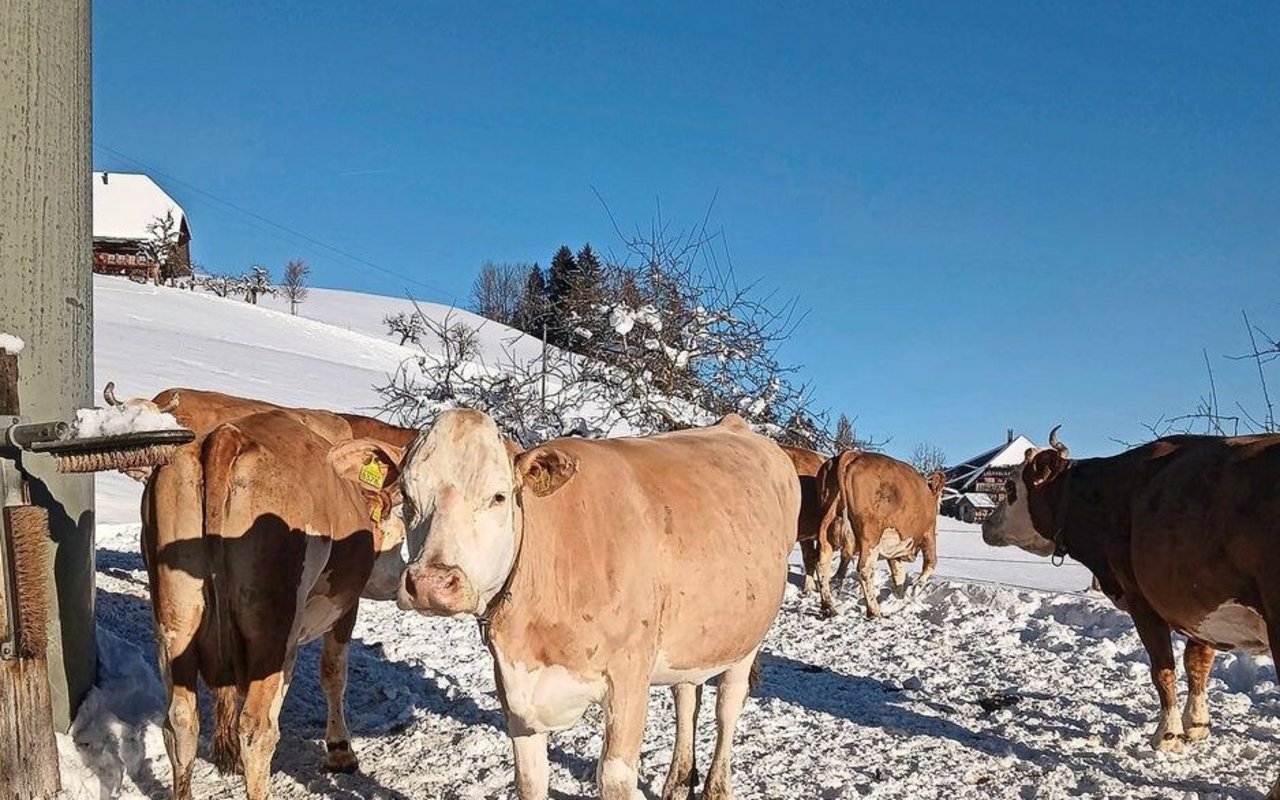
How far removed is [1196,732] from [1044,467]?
225 cm

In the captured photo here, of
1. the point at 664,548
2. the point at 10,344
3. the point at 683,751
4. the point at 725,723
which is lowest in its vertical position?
the point at 683,751

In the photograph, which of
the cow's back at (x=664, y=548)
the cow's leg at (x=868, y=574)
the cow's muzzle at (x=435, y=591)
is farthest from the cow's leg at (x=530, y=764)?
the cow's leg at (x=868, y=574)

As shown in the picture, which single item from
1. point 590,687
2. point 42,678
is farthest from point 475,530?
point 42,678

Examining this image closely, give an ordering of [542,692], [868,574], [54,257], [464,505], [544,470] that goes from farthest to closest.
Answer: [868,574], [54,257], [542,692], [544,470], [464,505]

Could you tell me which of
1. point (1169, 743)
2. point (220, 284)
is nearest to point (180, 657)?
point (1169, 743)

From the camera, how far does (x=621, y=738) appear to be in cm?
381

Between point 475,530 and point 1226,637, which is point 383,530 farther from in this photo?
point 1226,637

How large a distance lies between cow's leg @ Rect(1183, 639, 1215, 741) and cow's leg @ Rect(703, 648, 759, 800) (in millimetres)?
2937

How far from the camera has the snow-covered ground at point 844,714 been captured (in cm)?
524

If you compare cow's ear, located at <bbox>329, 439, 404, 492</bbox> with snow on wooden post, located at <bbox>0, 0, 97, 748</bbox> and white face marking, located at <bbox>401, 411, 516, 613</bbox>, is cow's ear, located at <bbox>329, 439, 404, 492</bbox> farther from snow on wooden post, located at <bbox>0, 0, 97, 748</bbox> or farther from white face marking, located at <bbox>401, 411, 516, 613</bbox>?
snow on wooden post, located at <bbox>0, 0, 97, 748</bbox>

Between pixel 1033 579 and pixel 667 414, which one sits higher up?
pixel 667 414

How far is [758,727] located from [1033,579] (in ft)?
27.5

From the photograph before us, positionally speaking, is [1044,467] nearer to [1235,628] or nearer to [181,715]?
[1235,628]

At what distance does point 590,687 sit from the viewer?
3.79 metres
